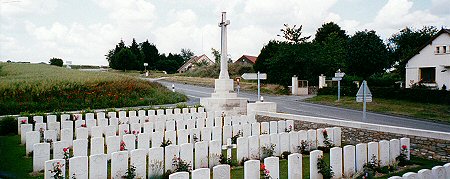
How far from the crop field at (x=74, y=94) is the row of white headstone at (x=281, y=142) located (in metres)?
11.7

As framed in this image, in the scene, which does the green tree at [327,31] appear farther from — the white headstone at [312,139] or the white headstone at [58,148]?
the white headstone at [58,148]

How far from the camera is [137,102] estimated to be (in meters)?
19.7

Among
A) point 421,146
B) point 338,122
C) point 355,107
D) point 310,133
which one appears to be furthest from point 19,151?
point 355,107

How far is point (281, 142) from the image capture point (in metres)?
8.51

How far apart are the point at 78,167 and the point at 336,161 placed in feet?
14.8

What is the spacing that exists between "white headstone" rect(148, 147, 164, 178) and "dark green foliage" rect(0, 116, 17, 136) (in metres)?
7.52

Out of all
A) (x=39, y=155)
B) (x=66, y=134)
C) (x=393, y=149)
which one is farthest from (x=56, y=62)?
(x=393, y=149)

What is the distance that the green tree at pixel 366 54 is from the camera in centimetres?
3453

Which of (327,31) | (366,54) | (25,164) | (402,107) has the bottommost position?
(25,164)

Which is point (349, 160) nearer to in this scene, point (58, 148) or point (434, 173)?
point (434, 173)

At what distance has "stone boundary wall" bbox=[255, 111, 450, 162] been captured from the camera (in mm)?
8062

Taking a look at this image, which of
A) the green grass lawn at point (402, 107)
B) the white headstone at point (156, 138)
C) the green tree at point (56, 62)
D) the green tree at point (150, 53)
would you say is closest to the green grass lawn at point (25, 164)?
the white headstone at point (156, 138)

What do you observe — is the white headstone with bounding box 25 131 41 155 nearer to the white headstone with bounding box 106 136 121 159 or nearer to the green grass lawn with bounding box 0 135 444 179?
the green grass lawn with bounding box 0 135 444 179

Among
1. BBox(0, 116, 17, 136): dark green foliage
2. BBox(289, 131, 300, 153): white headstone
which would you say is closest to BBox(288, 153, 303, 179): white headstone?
BBox(289, 131, 300, 153): white headstone
